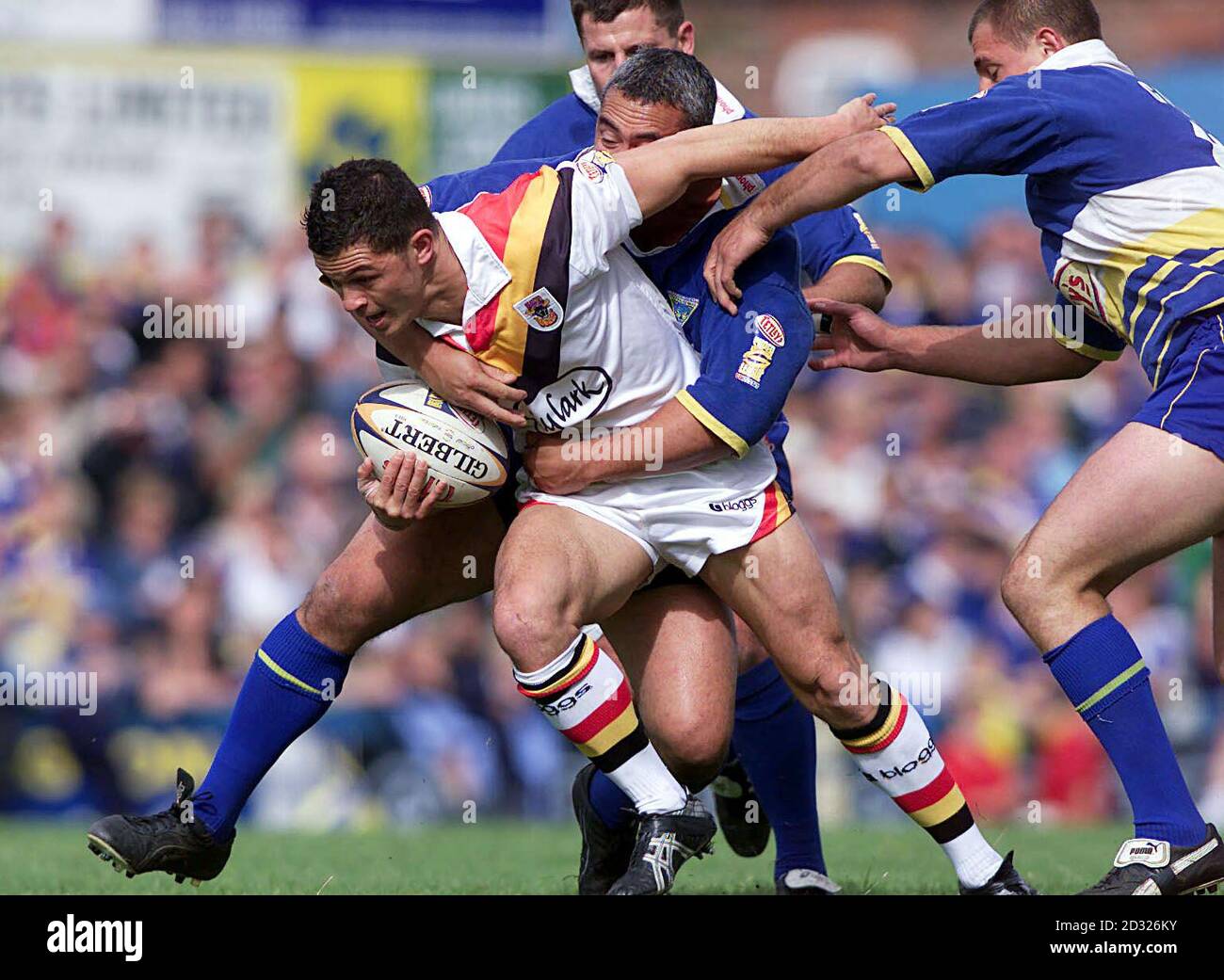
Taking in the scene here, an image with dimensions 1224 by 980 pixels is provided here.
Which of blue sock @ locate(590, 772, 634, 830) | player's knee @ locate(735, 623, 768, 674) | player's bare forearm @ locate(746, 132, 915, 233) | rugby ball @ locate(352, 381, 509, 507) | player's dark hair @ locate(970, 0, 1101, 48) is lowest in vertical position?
blue sock @ locate(590, 772, 634, 830)

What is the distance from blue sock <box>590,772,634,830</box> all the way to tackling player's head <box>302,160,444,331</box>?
179cm

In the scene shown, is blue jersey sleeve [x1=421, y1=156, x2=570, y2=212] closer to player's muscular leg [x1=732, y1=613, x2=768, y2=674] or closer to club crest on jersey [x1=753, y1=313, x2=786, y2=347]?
club crest on jersey [x1=753, y1=313, x2=786, y2=347]

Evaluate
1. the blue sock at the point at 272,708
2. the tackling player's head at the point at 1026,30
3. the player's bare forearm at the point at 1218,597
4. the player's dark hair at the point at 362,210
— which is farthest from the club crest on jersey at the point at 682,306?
the player's bare forearm at the point at 1218,597

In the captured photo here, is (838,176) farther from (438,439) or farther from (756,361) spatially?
(438,439)

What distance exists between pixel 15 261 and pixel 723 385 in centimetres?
816

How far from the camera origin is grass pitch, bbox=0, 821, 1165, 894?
5.72 meters

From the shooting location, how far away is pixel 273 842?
7.88 metres

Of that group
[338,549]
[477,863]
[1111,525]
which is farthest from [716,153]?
[338,549]

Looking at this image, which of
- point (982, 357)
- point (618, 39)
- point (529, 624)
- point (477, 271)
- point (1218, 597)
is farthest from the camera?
point (618, 39)

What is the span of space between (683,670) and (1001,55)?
2058 millimetres

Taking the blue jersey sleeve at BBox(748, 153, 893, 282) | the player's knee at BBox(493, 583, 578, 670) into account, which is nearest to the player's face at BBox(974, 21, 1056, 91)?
the blue jersey sleeve at BBox(748, 153, 893, 282)

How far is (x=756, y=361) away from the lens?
5.04 metres

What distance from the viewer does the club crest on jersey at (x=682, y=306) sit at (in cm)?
530
